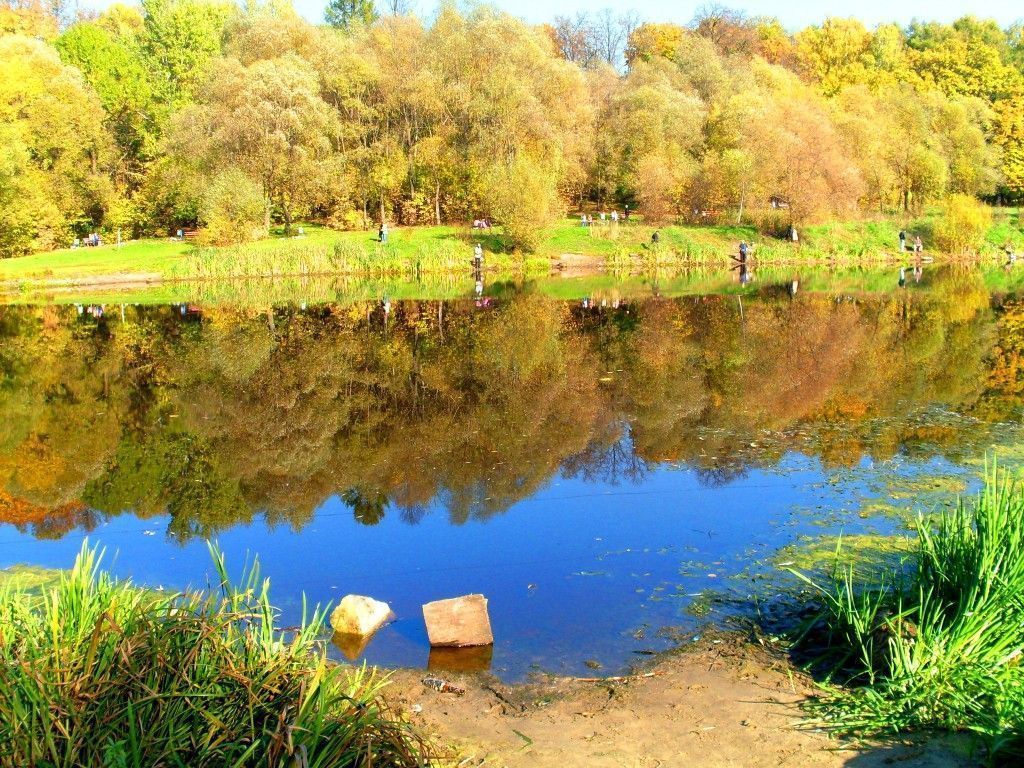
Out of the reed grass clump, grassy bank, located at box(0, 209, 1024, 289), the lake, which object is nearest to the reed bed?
grassy bank, located at box(0, 209, 1024, 289)

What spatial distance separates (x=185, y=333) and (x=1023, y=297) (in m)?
30.9

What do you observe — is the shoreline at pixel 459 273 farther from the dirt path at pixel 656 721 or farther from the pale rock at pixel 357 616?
the dirt path at pixel 656 721

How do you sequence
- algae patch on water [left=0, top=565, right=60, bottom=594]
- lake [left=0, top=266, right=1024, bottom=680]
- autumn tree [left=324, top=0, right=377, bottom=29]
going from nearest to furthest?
1. algae patch on water [left=0, top=565, right=60, bottom=594]
2. lake [left=0, top=266, right=1024, bottom=680]
3. autumn tree [left=324, top=0, right=377, bottom=29]

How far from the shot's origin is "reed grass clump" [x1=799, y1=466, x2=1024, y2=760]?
5586 millimetres

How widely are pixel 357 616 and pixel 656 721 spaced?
2.75 m

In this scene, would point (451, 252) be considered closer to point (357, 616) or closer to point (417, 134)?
point (417, 134)

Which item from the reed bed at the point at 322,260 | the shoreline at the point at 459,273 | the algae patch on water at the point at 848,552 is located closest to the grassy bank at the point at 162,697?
the algae patch on water at the point at 848,552

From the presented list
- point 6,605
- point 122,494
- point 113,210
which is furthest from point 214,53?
point 6,605

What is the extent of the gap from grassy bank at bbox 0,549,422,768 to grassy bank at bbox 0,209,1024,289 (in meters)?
44.4

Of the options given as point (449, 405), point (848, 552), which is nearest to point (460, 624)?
point (848, 552)

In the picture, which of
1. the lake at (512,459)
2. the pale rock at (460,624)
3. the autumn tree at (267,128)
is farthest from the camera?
the autumn tree at (267,128)

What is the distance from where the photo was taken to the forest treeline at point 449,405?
484 inches

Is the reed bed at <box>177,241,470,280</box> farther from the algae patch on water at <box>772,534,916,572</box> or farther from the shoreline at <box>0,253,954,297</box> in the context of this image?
the algae patch on water at <box>772,534,916,572</box>

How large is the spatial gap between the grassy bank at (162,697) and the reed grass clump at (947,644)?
3205mm
